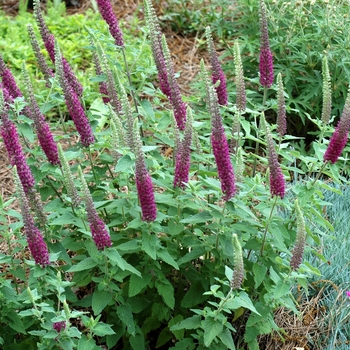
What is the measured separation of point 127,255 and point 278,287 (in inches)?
33.3

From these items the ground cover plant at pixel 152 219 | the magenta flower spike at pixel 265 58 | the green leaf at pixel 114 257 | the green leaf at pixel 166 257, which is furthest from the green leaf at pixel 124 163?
the magenta flower spike at pixel 265 58

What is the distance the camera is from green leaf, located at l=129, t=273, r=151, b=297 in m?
2.87

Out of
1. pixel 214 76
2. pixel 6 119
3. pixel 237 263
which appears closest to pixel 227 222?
pixel 237 263

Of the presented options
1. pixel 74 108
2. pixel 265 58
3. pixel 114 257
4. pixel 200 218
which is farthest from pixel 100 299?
pixel 265 58

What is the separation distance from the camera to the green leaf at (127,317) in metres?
2.89

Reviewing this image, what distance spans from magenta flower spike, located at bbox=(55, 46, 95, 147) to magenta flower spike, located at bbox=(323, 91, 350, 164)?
43.7 inches

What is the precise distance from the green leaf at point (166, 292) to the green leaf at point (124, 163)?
0.71 meters

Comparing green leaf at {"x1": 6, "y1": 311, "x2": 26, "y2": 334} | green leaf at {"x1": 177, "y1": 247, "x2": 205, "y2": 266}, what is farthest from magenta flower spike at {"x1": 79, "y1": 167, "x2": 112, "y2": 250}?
green leaf at {"x1": 6, "y1": 311, "x2": 26, "y2": 334}

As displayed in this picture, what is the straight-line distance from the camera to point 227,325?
276 cm

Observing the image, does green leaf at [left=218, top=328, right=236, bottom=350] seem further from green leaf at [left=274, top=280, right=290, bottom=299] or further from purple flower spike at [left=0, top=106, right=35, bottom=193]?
purple flower spike at [left=0, top=106, right=35, bottom=193]

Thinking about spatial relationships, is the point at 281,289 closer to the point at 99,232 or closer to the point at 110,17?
the point at 99,232

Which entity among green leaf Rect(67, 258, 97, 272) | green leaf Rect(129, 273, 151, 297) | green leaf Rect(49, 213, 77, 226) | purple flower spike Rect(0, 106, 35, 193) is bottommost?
green leaf Rect(129, 273, 151, 297)

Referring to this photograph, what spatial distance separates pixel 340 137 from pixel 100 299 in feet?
4.33

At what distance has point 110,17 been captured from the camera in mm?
3160
